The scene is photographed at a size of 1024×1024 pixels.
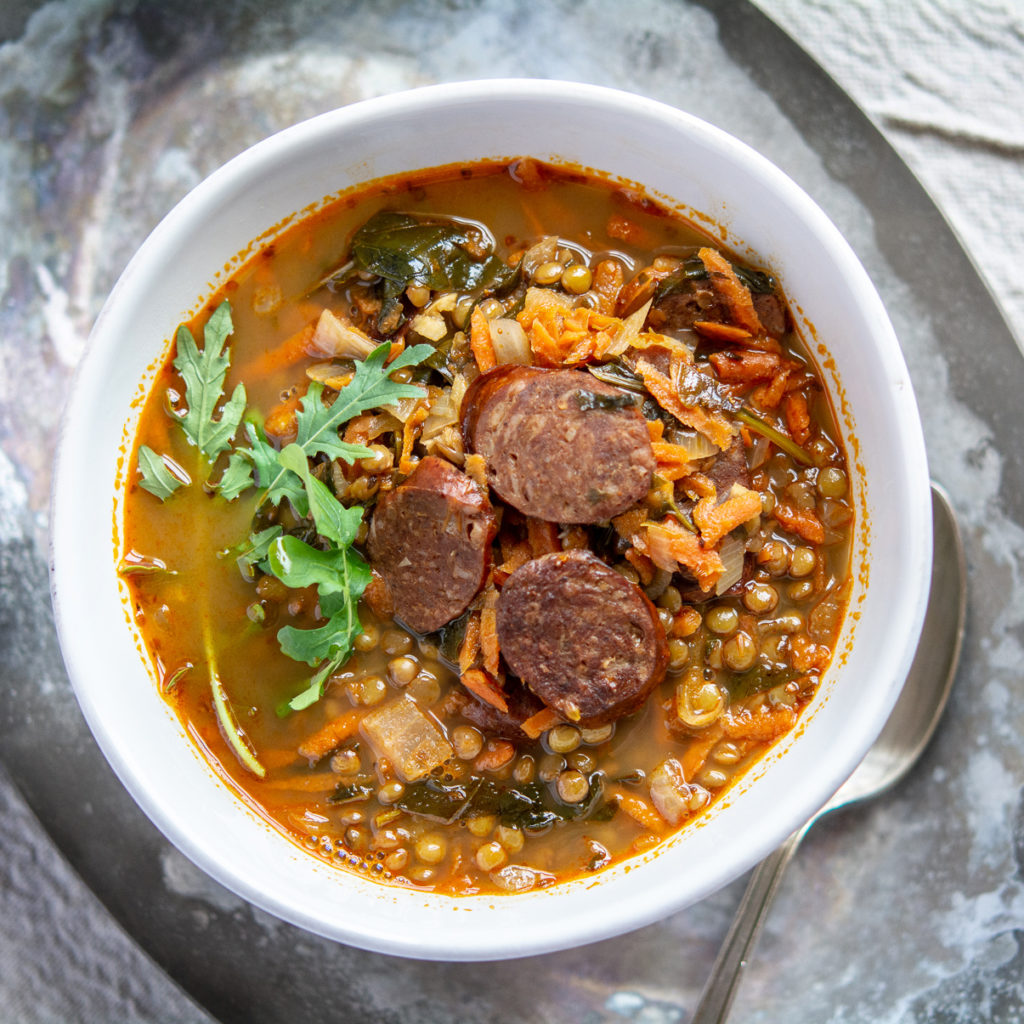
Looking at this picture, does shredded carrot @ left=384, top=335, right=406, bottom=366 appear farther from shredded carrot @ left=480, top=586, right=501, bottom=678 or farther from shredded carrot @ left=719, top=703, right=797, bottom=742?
shredded carrot @ left=719, top=703, right=797, bottom=742

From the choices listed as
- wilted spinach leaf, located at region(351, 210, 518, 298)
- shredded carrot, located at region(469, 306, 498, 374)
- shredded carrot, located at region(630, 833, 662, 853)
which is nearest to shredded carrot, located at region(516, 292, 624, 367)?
shredded carrot, located at region(469, 306, 498, 374)

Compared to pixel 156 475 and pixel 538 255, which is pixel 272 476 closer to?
pixel 156 475

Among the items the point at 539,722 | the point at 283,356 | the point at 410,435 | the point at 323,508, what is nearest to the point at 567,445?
the point at 410,435

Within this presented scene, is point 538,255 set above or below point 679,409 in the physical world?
above

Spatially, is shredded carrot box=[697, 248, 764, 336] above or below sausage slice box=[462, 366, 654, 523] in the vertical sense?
above

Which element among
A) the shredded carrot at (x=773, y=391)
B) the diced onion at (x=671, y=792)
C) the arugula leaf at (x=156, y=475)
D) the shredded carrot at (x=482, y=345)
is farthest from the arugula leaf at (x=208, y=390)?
the diced onion at (x=671, y=792)

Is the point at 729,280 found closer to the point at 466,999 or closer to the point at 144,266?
the point at 144,266

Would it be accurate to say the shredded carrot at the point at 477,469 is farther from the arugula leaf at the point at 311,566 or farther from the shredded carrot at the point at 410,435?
the arugula leaf at the point at 311,566
